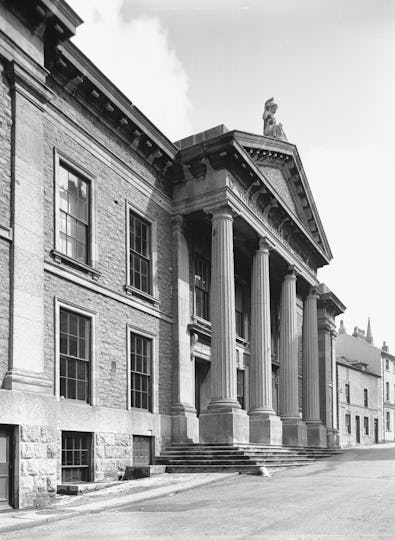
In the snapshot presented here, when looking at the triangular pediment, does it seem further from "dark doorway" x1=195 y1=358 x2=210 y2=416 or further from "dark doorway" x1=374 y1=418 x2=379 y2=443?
"dark doorway" x1=374 y1=418 x2=379 y2=443

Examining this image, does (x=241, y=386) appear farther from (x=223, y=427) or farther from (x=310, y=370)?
(x=223, y=427)

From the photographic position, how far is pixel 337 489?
14977 mm

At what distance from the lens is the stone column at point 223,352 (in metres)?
20.9

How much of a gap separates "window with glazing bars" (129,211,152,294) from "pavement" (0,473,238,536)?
578 cm

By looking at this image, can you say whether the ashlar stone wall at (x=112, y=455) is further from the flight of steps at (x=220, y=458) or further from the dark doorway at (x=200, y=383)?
the dark doorway at (x=200, y=383)

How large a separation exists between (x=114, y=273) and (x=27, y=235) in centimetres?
481

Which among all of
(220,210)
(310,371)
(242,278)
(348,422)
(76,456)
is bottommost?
(348,422)

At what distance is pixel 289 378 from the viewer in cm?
2795

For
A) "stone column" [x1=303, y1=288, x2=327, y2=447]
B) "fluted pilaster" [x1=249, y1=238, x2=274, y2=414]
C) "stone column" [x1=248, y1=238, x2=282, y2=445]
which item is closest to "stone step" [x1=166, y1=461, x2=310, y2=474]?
"stone column" [x1=248, y1=238, x2=282, y2=445]

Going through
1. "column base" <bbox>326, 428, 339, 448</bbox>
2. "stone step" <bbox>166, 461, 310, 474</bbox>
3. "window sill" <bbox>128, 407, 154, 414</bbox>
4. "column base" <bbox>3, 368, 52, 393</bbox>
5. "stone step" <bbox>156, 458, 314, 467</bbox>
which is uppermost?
Answer: "column base" <bbox>3, 368, 52, 393</bbox>

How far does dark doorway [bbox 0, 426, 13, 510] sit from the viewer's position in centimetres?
1304

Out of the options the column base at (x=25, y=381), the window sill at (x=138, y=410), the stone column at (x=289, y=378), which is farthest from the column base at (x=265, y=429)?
the column base at (x=25, y=381)

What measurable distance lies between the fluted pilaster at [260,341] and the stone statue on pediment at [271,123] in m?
5.67

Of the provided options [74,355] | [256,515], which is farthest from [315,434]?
[256,515]
